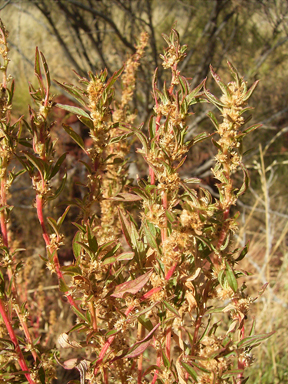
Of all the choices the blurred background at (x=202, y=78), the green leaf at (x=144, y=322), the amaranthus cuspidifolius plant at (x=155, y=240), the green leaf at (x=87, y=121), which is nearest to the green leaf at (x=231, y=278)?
the amaranthus cuspidifolius plant at (x=155, y=240)

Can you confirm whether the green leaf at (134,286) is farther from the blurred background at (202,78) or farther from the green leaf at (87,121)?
the blurred background at (202,78)

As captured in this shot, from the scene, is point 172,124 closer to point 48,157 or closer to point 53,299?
point 48,157

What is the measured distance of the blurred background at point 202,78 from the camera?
1.78 meters

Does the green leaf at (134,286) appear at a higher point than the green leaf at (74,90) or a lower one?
lower

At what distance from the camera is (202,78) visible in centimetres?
249

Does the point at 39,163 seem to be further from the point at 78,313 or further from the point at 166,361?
the point at 166,361

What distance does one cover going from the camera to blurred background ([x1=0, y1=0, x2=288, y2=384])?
1.78m

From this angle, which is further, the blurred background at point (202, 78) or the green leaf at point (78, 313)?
the blurred background at point (202, 78)

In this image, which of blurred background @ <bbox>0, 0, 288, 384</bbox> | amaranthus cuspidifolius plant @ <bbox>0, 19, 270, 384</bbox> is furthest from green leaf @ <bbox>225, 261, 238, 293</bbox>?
blurred background @ <bbox>0, 0, 288, 384</bbox>

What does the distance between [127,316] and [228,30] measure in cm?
293

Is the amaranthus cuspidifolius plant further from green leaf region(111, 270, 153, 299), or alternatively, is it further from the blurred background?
the blurred background

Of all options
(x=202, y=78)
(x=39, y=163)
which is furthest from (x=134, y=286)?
(x=202, y=78)

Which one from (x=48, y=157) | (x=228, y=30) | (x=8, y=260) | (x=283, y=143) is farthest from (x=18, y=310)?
(x=283, y=143)

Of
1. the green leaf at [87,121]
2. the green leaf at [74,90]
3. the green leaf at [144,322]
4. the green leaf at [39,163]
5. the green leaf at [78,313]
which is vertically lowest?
the green leaf at [144,322]
